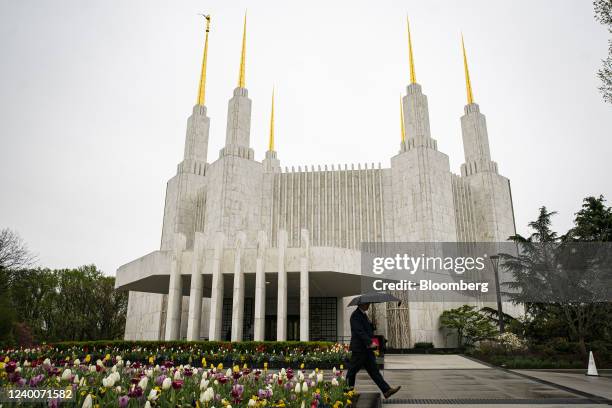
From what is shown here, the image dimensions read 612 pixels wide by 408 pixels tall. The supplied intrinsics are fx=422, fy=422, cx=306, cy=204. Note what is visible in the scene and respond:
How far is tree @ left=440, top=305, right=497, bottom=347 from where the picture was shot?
2941cm

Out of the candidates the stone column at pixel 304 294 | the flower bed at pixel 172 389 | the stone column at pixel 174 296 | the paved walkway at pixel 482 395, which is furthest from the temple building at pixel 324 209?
the flower bed at pixel 172 389

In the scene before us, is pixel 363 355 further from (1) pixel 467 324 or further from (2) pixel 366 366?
(1) pixel 467 324

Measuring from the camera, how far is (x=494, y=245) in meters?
39.8

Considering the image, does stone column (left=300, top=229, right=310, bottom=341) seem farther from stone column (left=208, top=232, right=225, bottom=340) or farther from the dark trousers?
the dark trousers

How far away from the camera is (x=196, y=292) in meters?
22.8

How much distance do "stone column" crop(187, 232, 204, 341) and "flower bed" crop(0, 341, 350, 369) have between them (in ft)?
12.0

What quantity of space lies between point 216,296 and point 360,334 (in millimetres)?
17061

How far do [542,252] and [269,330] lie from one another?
19.3 meters

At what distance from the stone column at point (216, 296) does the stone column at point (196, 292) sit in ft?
2.57

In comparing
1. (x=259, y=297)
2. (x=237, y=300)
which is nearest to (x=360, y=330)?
(x=259, y=297)

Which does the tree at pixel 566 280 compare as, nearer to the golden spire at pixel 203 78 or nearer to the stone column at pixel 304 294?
the stone column at pixel 304 294

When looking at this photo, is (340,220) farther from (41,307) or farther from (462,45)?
(41,307)

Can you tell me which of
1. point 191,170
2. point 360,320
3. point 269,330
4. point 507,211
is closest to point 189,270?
point 269,330

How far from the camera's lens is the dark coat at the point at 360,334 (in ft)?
21.8
